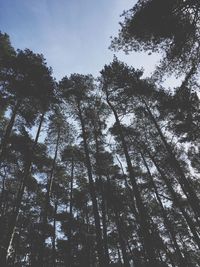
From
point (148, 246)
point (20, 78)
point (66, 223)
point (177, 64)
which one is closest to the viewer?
point (148, 246)

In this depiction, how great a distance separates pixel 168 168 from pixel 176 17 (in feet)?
46.2

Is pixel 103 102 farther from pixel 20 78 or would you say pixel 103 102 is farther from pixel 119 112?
pixel 20 78

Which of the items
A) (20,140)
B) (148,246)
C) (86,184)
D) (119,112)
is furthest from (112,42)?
(86,184)

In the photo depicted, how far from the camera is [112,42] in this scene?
42.6 feet

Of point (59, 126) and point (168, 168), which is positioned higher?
point (59, 126)

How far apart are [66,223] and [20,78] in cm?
1857

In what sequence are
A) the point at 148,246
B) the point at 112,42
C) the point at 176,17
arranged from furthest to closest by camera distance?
the point at 112,42 → the point at 176,17 → the point at 148,246

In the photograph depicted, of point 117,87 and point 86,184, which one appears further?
point 86,184

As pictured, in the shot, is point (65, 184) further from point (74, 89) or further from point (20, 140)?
point (74, 89)

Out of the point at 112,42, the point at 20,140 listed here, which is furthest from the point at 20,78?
the point at 112,42

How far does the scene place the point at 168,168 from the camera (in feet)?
67.6

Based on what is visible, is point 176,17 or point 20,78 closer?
point 176,17

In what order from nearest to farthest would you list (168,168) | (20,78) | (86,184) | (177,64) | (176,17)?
(176,17)
(177,64)
(20,78)
(168,168)
(86,184)

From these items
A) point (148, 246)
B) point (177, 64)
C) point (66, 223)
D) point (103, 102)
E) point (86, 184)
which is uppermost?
point (103, 102)
